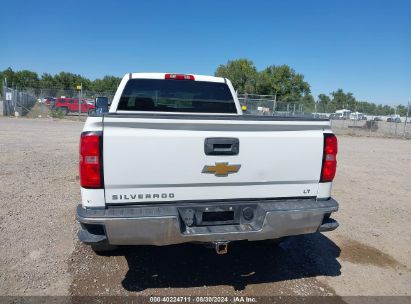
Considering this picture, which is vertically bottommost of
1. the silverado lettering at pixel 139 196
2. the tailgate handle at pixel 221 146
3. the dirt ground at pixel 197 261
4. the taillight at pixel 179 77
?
the dirt ground at pixel 197 261

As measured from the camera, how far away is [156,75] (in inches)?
216

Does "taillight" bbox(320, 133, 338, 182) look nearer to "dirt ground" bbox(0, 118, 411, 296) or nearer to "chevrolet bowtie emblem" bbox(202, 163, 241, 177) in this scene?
"chevrolet bowtie emblem" bbox(202, 163, 241, 177)

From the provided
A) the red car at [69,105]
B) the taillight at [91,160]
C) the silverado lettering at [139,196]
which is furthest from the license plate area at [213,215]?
the red car at [69,105]

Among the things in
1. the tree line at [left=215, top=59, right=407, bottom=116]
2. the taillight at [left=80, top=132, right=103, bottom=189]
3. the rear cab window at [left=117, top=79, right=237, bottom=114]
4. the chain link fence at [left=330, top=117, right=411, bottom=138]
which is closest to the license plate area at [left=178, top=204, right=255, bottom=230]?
the taillight at [left=80, top=132, right=103, bottom=189]

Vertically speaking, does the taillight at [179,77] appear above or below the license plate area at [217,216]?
above

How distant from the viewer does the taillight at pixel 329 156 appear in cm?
331

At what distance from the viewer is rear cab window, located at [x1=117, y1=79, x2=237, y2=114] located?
5.17 m

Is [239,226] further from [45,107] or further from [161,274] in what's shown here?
[45,107]

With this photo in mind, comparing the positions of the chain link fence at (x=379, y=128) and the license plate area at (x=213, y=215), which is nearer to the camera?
the license plate area at (x=213, y=215)

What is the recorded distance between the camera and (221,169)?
10.00 feet

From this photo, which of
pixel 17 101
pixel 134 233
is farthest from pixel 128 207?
pixel 17 101

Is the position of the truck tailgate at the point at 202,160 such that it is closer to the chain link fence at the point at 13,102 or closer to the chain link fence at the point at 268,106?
the chain link fence at the point at 268,106

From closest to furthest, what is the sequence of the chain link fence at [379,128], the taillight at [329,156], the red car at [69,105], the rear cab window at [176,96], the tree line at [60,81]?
the taillight at [329,156] → the rear cab window at [176,96] → the chain link fence at [379,128] → the red car at [69,105] → the tree line at [60,81]

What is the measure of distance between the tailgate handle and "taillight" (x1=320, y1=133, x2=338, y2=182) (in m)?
0.90
